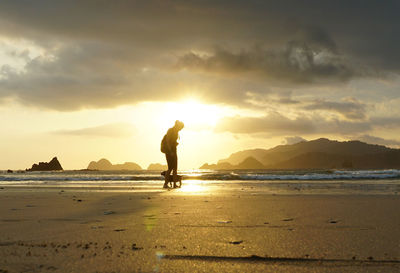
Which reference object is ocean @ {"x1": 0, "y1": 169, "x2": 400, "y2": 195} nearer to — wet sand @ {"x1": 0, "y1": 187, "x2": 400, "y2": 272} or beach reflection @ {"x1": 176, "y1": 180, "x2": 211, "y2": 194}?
beach reflection @ {"x1": 176, "y1": 180, "x2": 211, "y2": 194}

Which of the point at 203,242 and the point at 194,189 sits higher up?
the point at 203,242

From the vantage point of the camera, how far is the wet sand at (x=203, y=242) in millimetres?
2324

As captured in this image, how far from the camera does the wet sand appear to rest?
232 centimetres

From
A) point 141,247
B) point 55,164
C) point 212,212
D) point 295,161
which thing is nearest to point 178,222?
point 212,212

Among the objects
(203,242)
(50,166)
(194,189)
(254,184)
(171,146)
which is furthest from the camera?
(50,166)

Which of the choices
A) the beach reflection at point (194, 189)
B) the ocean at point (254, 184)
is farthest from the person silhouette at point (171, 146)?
the ocean at point (254, 184)

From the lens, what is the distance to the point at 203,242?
310cm

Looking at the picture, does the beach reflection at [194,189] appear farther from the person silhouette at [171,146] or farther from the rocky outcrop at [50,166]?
the rocky outcrop at [50,166]

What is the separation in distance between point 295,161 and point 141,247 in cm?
14605

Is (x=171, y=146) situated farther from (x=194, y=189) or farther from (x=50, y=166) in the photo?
(x=50, y=166)

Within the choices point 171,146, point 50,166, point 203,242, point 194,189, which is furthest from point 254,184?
point 50,166

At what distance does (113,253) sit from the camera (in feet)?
8.76

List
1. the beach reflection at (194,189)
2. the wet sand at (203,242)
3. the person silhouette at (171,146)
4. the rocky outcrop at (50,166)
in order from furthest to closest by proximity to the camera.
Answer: the rocky outcrop at (50,166)
the person silhouette at (171,146)
the beach reflection at (194,189)
the wet sand at (203,242)

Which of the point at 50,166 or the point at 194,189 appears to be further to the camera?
the point at 50,166
